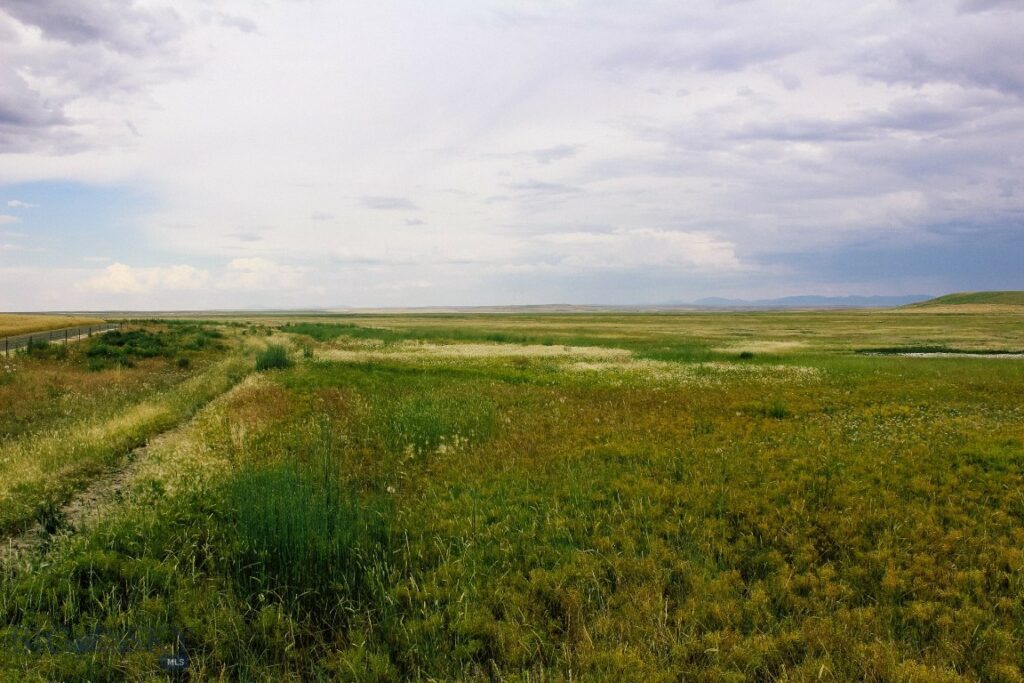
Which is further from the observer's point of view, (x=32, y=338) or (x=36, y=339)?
(x=32, y=338)

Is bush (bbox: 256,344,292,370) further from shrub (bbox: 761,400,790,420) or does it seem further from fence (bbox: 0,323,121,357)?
shrub (bbox: 761,400,790,420)

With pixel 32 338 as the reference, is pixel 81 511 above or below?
below

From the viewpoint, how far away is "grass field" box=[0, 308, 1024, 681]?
6598mm

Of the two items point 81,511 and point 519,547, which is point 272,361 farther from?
point 519,547

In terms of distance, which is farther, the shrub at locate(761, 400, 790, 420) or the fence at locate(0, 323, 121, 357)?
the fence at locate(0, 323, 121, 357)

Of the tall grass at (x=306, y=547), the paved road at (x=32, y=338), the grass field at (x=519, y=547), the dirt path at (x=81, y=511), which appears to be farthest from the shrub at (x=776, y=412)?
the paved road at (x=32, y=338)

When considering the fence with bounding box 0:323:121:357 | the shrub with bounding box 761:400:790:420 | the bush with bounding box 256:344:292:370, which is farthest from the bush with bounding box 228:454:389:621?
the fence with bounding box 0:323:121:357

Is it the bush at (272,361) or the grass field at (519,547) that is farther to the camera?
the bush at (272,361)

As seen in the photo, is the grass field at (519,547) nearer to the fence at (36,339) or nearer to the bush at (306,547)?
the bush at (306,547)

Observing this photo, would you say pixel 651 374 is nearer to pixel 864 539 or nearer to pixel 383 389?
pixel 383 389

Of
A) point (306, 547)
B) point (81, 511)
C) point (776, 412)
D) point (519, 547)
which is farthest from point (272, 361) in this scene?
point (519, 547)

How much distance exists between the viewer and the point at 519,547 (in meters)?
9.16

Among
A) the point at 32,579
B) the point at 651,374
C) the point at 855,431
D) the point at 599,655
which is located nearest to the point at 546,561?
the point at 599,655

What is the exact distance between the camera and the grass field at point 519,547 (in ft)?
21.6
